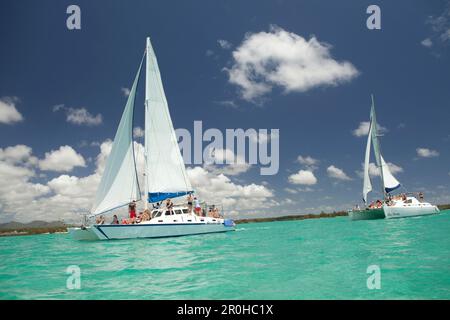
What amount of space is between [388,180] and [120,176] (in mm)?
43382

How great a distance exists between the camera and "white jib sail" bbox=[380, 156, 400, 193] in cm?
5159

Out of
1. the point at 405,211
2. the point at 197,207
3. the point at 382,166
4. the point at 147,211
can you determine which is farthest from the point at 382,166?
the point at 147,211

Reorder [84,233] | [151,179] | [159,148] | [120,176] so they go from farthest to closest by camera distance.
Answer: [159,148], [151,179], [120,176], [84,233]

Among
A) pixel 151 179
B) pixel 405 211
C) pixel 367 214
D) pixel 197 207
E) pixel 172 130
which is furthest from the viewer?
pixel 367 214

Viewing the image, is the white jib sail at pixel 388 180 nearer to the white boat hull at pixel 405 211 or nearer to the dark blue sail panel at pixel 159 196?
the white boat hull at pixel 405 211

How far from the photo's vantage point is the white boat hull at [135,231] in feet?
82.7

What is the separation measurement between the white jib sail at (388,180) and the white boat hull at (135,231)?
118 feet

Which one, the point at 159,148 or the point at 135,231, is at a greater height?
the point at 159,148

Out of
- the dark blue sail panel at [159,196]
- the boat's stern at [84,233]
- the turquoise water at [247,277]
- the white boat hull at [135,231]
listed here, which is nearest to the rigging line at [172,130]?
the dark blue sail panel at [159,196]

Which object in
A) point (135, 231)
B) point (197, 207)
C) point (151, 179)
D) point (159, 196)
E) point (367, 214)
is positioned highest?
point (151, 179)

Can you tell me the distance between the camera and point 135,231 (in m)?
25.7

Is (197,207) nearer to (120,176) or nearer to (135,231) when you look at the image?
(135,231)

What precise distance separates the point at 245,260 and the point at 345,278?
17.2ft
